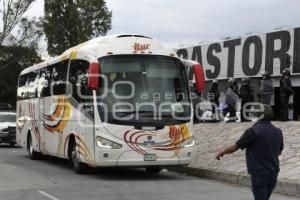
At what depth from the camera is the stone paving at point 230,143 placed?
46.8 ft

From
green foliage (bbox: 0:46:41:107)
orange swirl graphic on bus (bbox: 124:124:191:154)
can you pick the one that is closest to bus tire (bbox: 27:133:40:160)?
orange swirl graphic on bus (bbox: 124:124:191:154)

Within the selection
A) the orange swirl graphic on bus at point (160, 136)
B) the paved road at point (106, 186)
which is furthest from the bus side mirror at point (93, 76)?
the paved road at point (106, 186)

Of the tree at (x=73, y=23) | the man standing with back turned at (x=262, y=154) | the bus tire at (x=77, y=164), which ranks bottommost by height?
the bus tire at (x=77, y=164)

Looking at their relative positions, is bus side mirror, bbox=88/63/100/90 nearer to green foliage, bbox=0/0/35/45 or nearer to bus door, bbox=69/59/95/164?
bus door, bbox=69/59/95/164

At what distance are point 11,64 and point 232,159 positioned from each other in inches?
1997

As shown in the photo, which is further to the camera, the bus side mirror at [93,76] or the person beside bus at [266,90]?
the person beside bus at [266,90]

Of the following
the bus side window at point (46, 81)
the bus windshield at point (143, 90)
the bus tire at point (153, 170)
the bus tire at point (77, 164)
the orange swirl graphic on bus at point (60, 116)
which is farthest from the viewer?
the bus side window at point (46, 81)

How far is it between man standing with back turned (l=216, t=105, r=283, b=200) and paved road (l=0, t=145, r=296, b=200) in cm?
361

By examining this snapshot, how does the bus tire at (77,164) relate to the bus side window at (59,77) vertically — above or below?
below

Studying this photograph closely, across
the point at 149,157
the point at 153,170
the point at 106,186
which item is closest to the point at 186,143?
the point at 149,157

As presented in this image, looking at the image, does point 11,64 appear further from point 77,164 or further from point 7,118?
point 77,164

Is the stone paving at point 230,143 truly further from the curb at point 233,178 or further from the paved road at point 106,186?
the paved road at point 106,186

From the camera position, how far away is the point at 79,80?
15.6m

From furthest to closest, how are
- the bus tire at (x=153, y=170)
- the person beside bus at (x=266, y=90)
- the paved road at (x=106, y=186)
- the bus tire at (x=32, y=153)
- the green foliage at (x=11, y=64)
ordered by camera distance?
the green foliage at (x=11, y=64), the bus tire at (x=32, y=153), the person beside bus at (x=266, y=90), the bus tire at (x=153, y=170), the paved road at (x=106, y=186)
